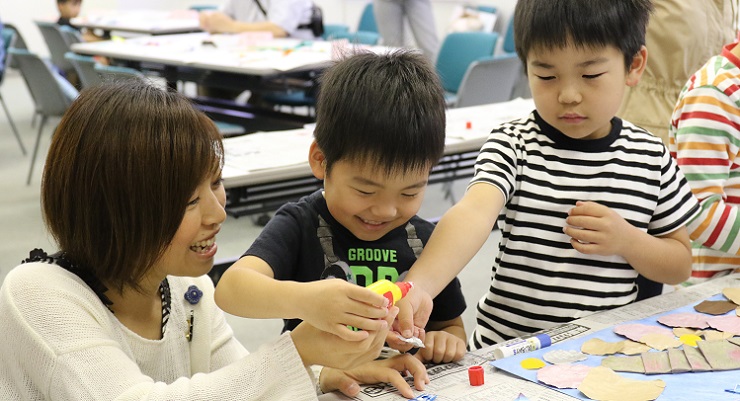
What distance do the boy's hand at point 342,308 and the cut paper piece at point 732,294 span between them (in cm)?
68

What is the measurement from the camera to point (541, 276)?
138 cm

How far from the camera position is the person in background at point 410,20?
5.92 m

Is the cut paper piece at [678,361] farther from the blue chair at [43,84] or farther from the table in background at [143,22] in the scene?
the table in background at [143,22]

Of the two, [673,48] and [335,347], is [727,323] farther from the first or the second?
[673,48]

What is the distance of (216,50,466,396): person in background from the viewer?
3.47 ft

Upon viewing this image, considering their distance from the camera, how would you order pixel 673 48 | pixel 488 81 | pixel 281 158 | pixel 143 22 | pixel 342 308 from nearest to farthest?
pixel 342 308 < pixel 673 48 < pixel 281 158 < pixel 488 81 < pixel 143 22

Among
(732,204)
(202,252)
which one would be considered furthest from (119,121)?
(732,204)

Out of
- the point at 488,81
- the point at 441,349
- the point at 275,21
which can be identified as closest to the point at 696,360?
the point at 441,349

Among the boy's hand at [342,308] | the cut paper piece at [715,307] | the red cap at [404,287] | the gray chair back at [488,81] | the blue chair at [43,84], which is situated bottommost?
the blue chair at [43,84]

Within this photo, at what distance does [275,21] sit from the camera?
4926mm

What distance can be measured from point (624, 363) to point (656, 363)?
41 mm

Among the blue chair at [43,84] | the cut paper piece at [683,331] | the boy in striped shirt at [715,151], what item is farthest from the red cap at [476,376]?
the blue chair at [43,84]

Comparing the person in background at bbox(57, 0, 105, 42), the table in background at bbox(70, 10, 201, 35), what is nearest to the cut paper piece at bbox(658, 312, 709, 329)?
the table in background at bbox(70, 10, 201, 35)

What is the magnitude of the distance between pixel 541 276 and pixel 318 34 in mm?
3990
